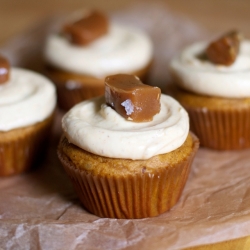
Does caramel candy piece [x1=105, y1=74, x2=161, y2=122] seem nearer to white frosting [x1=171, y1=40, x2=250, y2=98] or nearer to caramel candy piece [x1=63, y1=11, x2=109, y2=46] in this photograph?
white frosting [x1=171, y1=40, x2=250, y2=98]

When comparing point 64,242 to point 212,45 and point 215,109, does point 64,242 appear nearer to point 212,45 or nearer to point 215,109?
point 215,109

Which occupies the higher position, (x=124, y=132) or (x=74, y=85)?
(x=124, y=132)

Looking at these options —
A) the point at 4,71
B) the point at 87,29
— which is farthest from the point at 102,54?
the point at 4,71

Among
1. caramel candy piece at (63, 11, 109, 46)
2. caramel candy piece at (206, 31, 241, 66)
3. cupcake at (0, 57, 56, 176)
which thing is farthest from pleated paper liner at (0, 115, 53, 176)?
caramel candy piece at (206, 31, 241, 66)

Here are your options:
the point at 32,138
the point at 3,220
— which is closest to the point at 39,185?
the point at 32,138

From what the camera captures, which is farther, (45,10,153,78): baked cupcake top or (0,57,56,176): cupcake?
(45,10,153,78): baked cupcake top

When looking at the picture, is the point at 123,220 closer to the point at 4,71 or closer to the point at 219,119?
the point at 219,119
